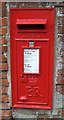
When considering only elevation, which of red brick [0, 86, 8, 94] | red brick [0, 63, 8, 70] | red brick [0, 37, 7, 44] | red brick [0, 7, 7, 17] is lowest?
red brick [0, 86, 8, 94]

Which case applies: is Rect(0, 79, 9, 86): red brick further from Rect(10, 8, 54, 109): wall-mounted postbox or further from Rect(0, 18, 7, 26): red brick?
Rect(0, 18, 7, 26): red brick

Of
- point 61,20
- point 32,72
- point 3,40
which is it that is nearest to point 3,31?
point 3,40

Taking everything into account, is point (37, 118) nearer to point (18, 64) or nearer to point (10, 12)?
point (18, 64)

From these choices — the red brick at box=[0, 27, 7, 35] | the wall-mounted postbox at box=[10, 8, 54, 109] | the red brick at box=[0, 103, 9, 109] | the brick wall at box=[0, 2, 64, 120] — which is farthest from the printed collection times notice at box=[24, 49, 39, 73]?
the red brick at box=[0, 103, 9, 109]

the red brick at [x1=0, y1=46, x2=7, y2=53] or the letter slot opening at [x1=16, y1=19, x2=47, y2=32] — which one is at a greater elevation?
the letter slot opening at [x1=16, y1=19, x2=47, y2=32]

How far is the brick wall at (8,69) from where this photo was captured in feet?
6.95

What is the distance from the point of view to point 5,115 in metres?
2.48

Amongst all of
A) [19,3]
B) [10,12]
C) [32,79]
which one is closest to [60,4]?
[19,3]

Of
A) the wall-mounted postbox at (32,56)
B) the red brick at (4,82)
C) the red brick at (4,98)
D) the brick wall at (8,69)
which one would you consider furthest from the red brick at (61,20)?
the red brick at (4,98)

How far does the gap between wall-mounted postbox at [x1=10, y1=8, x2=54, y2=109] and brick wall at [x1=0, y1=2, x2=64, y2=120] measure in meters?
0.09

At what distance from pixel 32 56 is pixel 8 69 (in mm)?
442

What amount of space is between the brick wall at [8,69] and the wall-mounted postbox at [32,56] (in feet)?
0.29

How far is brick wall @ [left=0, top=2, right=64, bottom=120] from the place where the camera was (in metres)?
2.12

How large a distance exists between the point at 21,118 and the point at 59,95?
0.73 meters
